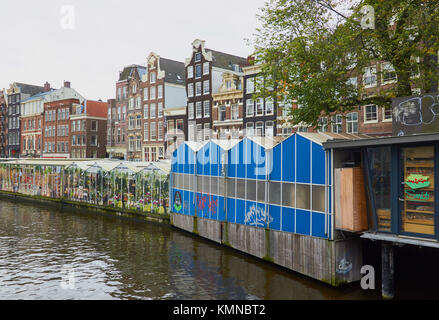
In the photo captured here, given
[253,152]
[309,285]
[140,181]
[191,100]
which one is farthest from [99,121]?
[309,285]

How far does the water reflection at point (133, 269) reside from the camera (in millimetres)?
15773

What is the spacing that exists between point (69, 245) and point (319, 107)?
16543mm

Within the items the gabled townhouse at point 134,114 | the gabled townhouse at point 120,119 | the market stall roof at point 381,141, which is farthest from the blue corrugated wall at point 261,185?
the gabled townhouse at point 120,119

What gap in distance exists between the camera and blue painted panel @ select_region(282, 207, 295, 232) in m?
18.0

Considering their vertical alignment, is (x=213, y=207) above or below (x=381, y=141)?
below

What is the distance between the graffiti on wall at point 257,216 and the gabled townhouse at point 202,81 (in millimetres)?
32168

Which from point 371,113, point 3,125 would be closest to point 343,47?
point 371,113

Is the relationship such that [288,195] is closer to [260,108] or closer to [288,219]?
[288,219]

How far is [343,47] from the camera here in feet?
65.4

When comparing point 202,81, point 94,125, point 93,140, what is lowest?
point 93,140

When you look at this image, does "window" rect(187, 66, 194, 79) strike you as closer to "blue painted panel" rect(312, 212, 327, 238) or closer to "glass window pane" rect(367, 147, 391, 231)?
"blue painted panel" rect(312, 212, 327, 238)

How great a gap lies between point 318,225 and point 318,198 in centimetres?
→ 111

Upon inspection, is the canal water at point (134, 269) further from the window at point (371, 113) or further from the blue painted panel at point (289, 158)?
the window at point (371, 113)

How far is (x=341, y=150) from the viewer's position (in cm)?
1582
